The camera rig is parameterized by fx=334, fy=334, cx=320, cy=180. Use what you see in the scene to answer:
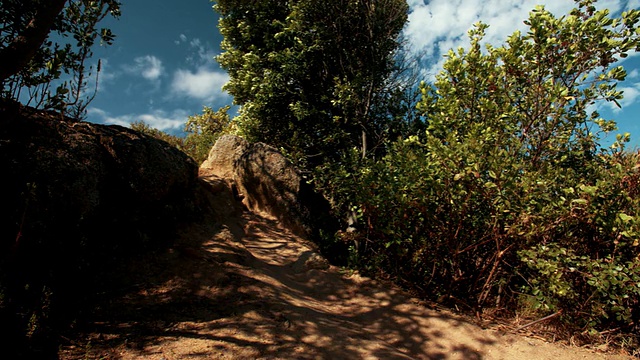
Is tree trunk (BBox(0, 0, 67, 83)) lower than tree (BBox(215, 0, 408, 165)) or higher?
lower

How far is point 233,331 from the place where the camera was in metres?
4.09

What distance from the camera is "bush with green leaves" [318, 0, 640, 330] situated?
16.6 feet

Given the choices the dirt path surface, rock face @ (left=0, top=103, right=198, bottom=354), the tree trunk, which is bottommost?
the dirt path surface

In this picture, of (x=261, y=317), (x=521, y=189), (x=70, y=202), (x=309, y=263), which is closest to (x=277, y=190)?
(x=309, y=263)

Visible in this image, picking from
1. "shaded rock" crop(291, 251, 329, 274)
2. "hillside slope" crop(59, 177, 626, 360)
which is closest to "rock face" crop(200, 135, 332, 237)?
"shaded rock" crop(291, 251, 329, 274)

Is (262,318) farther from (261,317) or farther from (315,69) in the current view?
(315,69)

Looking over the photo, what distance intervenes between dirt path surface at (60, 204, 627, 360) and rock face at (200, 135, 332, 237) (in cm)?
144

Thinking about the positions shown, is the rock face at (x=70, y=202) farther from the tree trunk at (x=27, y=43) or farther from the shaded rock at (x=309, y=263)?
the shaded rock at (x=309, y=263)

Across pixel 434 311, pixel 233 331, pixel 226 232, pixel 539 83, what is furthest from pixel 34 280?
pixel 539 83

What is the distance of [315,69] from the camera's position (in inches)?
407

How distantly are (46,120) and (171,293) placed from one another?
3.26 metres

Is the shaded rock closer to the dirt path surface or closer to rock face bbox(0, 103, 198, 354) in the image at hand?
the dirt path surface

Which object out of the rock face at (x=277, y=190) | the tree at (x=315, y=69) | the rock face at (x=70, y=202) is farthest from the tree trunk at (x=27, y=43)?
the tree at (x=315, y=69)

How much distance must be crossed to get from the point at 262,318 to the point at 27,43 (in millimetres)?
3985
